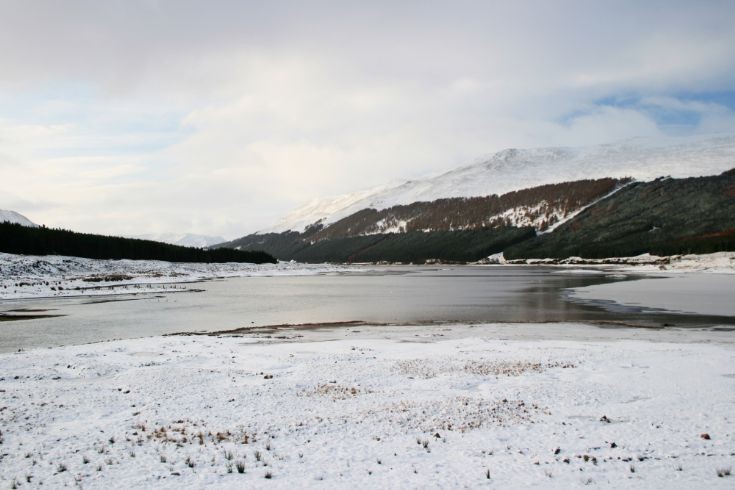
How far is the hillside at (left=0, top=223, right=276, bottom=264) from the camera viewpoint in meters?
94.3

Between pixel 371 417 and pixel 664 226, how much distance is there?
179 m

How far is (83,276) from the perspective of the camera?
81375 mm

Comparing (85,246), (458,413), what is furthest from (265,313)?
(85,246)

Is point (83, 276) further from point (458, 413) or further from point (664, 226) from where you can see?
point (664, 226)

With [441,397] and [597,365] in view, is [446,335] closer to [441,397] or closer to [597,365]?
[597,365]

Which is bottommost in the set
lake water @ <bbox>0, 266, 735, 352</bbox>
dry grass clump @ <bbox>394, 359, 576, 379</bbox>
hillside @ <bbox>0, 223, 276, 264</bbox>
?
lake water @ <bbox>0, 266, 735, 352</bbox>

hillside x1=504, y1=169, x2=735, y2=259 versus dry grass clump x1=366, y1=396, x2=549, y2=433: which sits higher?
hillside x1=504, y1=169, x2=735, y2=259

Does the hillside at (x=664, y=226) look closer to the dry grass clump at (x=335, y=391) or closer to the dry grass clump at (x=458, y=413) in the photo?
the dry grass clump at (x=458, y=413)

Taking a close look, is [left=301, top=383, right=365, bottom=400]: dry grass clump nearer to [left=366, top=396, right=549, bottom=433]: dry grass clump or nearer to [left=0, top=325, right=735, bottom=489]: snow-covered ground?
[left=0, top=325, right=735, bottom=489]: snow-covered ground

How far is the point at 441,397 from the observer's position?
15562mm

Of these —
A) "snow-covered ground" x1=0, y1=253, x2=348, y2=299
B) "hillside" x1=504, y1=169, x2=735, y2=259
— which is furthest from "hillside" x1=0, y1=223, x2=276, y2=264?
"hillside" x1=504, y1=169, x2=735, y2=259

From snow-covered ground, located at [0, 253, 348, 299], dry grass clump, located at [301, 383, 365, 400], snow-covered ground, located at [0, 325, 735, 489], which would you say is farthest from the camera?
snow-covered ground, located at [0, 253, 348, 299]

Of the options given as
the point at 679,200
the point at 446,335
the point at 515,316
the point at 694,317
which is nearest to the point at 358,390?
the point at 446,335

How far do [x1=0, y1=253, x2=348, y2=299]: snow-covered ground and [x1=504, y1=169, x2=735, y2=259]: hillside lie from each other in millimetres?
100297
